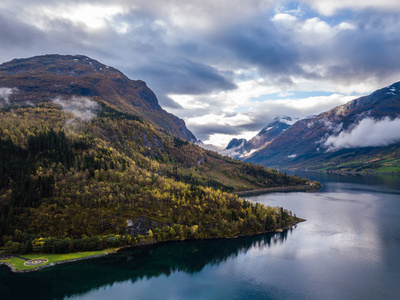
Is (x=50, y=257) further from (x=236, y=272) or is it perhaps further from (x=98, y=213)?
(x=236, y=272)

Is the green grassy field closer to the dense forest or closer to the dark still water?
the dense forest

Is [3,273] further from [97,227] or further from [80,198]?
[80,198]

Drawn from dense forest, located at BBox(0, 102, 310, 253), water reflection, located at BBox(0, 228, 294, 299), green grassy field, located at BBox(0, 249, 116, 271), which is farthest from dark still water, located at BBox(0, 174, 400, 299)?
dense forest, located at BBox(0, 102, 310, 253)

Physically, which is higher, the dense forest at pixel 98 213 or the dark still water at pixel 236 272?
the dense forest at pixel 98 213

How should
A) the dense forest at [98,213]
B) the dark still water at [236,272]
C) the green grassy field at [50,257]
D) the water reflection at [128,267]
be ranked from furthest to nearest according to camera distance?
the dense forest at [98,213] < the green grassy field at [50,257] < the water reflection at [128,267] < the dark still water at [236,272]

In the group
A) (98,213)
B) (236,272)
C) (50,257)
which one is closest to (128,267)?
(50,257)

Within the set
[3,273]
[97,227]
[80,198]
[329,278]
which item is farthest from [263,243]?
[3,273]

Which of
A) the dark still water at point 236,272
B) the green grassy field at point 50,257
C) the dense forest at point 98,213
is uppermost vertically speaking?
the dense forest at point 98,213

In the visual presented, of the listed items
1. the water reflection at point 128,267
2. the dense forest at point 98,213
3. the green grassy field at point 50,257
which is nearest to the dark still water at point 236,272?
the water reflection at point 128,267

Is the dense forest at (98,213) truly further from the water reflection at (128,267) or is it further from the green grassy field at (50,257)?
the water reflection at (128,267)
